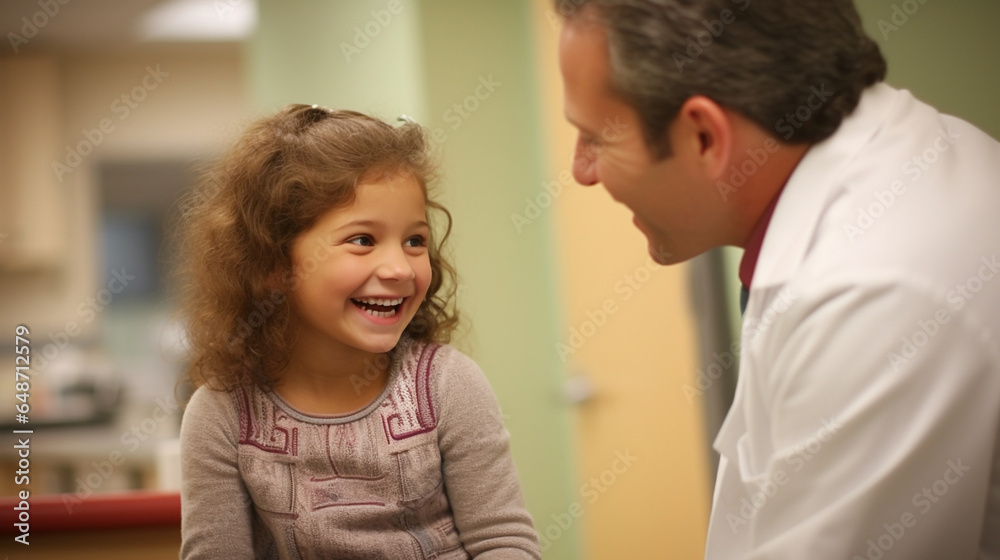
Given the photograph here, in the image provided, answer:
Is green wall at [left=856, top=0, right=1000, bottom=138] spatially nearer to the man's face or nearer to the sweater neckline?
the man's face

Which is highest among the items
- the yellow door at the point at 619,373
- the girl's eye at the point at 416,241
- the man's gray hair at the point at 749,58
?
the man's gray hair at the point at 749,58

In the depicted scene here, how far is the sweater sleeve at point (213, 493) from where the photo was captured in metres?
1.10

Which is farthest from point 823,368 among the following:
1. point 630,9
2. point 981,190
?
point 630,9

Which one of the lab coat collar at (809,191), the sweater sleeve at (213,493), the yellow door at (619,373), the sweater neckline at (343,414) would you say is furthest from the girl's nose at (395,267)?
the yellow door at (619,373)

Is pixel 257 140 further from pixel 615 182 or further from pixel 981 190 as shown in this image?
pixel 981 190

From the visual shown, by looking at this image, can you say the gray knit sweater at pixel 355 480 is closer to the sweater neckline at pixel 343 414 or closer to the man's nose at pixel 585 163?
the sweater neckline at pixel 343 414

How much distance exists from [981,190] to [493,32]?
6.78ft

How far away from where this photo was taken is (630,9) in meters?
0.93

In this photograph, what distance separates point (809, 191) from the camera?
0.93 metres

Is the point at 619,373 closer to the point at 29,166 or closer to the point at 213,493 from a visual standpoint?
the point at 213,493

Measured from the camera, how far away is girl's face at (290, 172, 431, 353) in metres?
1.09

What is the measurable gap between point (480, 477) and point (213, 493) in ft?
1.10

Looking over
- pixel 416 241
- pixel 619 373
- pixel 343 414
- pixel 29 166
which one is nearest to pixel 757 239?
pixel 416 241

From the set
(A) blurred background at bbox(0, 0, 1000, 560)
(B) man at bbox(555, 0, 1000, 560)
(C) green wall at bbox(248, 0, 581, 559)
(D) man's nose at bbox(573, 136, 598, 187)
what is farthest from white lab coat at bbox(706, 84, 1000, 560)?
(C) green wall at bbox(248, 0, 581, 559)
